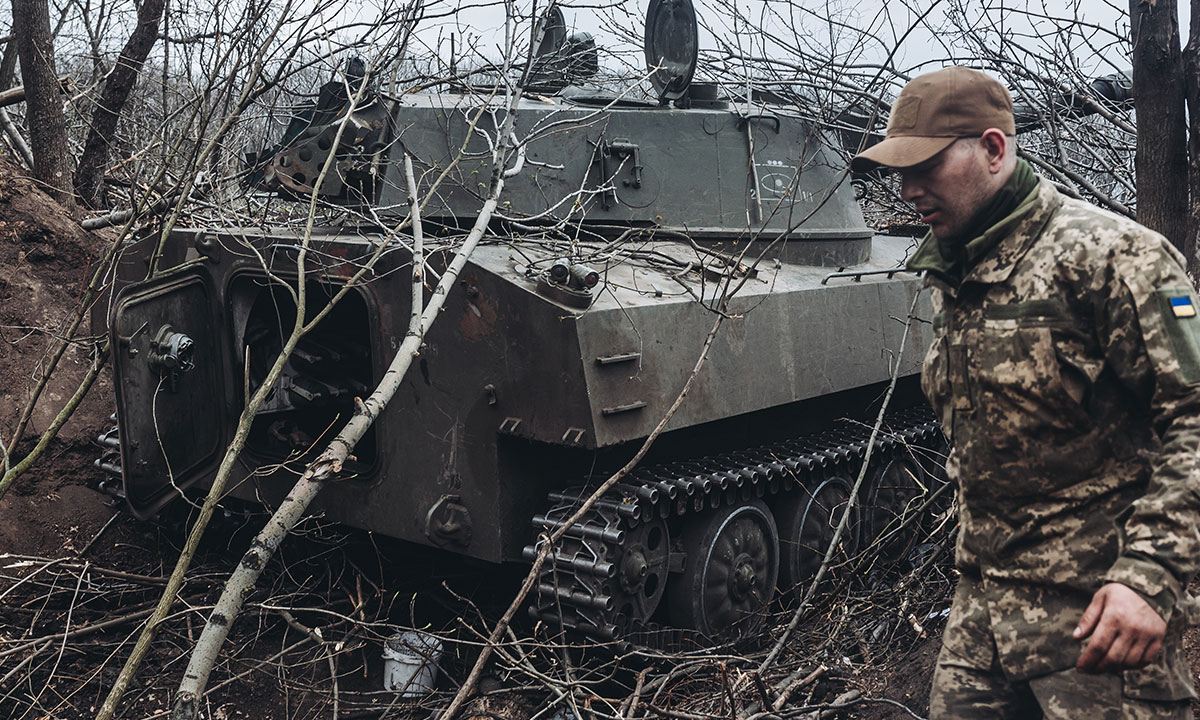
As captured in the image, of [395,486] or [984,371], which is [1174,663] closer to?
[984,371]

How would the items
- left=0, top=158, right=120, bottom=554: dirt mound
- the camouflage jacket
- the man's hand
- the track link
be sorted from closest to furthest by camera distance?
1. the man's hand
2. the camouflage jacket
3. the track link
4. left=0, top=158, right=120, bottom=554: dirt mound

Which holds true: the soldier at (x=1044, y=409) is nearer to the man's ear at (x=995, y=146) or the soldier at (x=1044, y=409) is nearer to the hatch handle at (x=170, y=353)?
the man's ear at (x=995, y=146)

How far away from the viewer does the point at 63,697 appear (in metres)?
4.69

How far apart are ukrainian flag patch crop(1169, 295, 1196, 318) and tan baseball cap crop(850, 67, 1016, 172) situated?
0.50 m

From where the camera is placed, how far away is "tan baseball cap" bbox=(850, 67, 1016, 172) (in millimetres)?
2395

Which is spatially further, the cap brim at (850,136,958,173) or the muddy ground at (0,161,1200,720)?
the muddy ground at (0,161,1200,720)

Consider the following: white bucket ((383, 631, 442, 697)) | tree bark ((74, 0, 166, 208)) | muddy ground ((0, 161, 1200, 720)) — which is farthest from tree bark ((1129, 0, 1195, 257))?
A: tree bark ((74, 0, 166, 208))

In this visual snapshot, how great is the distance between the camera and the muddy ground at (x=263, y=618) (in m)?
4.43

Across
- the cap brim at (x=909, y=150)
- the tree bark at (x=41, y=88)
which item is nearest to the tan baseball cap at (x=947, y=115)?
the cap brim at (x=909, y=150)

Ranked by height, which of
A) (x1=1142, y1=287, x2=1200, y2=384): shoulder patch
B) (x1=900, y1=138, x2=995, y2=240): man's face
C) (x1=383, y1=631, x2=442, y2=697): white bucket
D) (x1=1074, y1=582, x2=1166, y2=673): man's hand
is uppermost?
(x1=900, y1=138, x2=995, y2=240): man's face

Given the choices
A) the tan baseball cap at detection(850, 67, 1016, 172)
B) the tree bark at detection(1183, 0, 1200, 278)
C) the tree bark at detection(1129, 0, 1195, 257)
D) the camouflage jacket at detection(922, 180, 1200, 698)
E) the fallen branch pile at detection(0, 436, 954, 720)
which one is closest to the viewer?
the camouflage jacket at detection(922, 180, 1200, 698)

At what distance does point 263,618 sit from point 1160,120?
15.1 ft

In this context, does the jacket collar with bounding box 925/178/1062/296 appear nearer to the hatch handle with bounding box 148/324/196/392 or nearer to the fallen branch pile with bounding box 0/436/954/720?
the fallen branch pile with bounding box 0/436/954/720

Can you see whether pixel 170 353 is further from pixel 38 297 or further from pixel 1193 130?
pixel 1193 130
